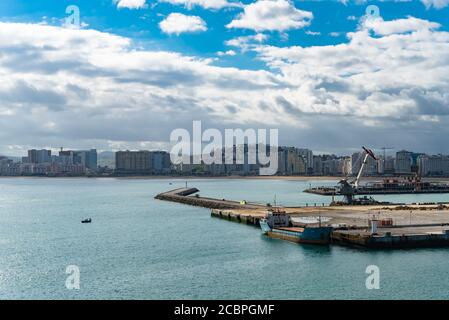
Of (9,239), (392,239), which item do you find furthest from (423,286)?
(9,239)

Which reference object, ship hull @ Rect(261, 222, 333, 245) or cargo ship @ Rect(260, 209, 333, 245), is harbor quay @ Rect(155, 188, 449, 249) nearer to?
ship hull @ Rect(261, 222, 333, 245)

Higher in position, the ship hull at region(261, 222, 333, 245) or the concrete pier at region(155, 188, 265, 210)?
the ship hull at region(261, 222, 333, 245)

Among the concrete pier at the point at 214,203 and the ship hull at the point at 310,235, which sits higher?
the ship hull at the point at 310,235

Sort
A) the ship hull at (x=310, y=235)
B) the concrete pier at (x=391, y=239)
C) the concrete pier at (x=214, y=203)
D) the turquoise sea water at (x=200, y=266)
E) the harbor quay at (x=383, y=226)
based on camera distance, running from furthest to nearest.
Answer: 1. the concrete pier at (x=214, y=203)
2. the ship hull at (x=310, y=235)
3. the harbor quay at (x=383, y=226)
4. the concrete pier at (x=391, y=239)
5. the turquoise sea water at (x=200, y=266)

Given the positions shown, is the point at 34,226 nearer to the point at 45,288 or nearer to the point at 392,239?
the point at 45,288

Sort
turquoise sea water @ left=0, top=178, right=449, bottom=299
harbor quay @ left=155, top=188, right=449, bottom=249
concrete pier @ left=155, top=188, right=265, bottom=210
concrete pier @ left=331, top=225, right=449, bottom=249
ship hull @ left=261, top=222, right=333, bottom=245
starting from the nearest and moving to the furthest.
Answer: turquoise sea water @ left=0, top=178, right=449, bottom=299
concrete pier @ left=331, top=225, right=449, bottom=249
harbor quay @ left=155, top=188, right=449, bottom=249
ship hull @ left=261, top=222, right=333, bottom=245
concrete pier @ left=155, top=188, right=265, bottom=210

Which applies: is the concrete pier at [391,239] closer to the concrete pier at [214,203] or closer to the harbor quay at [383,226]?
the harbor quay at [383,226]

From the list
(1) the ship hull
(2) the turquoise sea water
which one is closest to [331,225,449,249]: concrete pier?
(1) the ship hull

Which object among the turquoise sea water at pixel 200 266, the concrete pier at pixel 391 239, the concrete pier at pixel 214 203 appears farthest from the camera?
the concrete pier at pixel 214 203

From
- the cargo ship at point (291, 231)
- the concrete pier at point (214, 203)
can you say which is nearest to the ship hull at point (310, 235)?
the cargo ship at point (291, 231)
